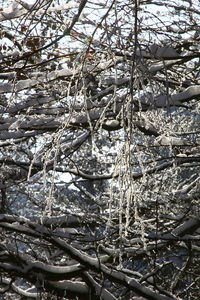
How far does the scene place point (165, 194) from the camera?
5043mm

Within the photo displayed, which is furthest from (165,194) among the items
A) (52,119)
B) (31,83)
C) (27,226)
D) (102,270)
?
(31,83)

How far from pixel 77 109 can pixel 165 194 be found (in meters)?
1.90

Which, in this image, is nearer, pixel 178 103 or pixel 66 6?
pixel 66 6

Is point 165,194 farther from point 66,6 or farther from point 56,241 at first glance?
point 66,6

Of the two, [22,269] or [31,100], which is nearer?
[31,100]

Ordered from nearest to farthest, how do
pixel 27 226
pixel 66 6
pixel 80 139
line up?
pixel 66 6 → pixel 80 139 → pixel 27 226

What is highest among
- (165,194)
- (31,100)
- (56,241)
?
(31,100)

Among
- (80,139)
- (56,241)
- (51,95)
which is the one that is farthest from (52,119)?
(56,241)

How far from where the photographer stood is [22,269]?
4.80 meters

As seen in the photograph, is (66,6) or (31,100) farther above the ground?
(66,6)

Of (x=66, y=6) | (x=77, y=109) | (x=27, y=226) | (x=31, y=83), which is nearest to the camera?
(x=66, y=6)

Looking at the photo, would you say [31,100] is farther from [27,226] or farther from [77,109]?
[27,226]

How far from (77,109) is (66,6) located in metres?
1.01

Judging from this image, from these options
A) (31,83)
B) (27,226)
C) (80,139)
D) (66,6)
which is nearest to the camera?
(66,6)
